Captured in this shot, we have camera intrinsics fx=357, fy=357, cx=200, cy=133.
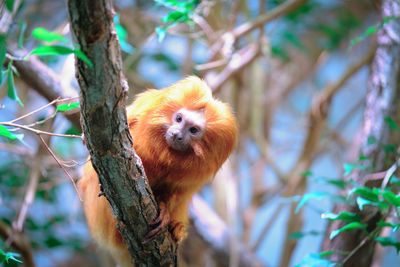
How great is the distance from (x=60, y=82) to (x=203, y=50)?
3309 mm

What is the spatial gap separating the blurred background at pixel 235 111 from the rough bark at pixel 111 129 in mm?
1098

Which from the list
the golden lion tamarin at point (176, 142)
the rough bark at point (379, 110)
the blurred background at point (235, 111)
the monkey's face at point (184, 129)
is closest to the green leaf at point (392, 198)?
the blurred background at point (235, 111)

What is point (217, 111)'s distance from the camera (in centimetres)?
208

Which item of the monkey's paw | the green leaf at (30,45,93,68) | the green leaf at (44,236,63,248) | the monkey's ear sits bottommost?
the green leaf at (44,236,63,248)

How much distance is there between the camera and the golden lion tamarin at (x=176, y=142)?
197 centimetres

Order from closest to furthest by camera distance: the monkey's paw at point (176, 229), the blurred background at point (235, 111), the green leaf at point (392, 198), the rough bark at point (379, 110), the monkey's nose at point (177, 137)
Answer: the green leaf at point (392, 198), the monkey's nose at point (177, 137), the monkey's paw at point (176, 229), the rough bark at point (379, 110), the blurred background at point (235, 111)

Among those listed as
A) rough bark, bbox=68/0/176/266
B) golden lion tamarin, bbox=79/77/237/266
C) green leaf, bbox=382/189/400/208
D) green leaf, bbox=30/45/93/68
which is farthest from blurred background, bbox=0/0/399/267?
green leaf, bbox=30/45/93/68

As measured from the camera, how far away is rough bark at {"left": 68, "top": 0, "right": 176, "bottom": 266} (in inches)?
43.9

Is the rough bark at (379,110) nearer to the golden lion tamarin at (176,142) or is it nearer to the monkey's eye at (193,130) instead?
the golden lion tamarin at (176,142)

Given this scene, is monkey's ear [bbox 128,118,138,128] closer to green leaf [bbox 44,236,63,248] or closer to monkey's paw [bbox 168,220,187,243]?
monkey's paw [bbox 168,220,187,243]

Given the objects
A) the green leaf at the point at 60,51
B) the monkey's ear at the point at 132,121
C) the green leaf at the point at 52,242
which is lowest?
the green leaf at the point at 52,242

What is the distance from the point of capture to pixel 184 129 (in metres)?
1.98

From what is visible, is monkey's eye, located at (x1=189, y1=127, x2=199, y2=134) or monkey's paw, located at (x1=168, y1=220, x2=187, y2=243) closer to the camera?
monkey's eye, located at (x1=189, y1=127, x2=199, y2=134)

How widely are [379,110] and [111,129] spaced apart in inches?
77.0
